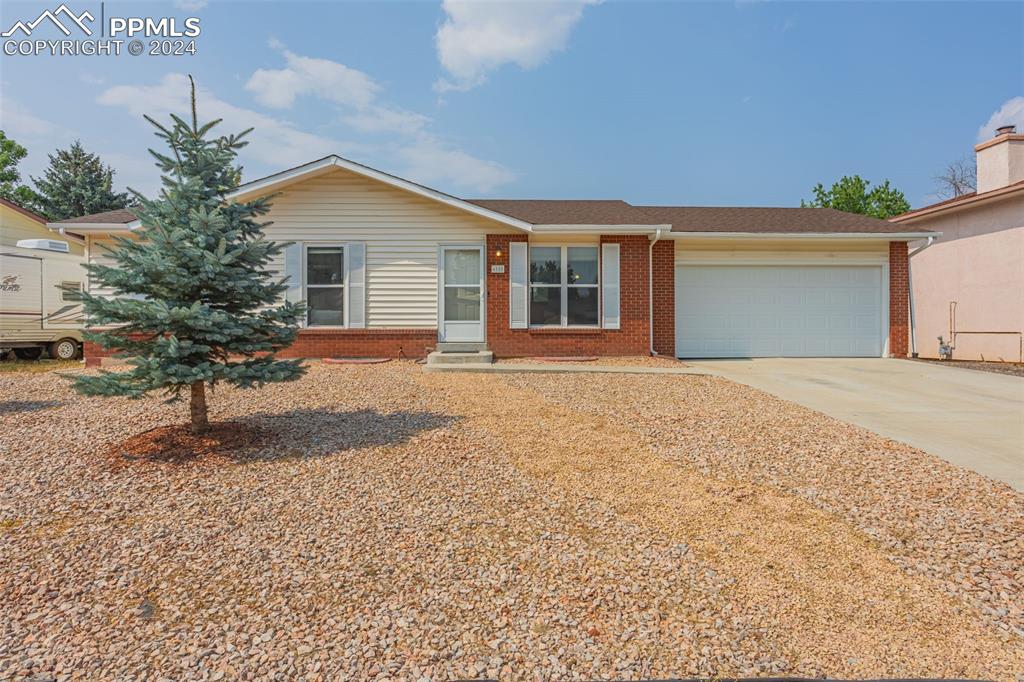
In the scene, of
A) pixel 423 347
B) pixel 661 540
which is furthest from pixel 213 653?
pixel 423 347

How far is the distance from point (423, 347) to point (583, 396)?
15.1ft

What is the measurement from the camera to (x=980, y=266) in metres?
12.1

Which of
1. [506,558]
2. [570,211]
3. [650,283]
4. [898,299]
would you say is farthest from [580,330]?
[506,558]

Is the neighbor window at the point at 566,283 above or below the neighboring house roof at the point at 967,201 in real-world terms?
below

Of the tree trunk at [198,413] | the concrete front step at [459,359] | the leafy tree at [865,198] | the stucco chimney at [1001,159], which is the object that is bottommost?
the tree trunk at [198,413]

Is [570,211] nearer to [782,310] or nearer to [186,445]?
[782,310]

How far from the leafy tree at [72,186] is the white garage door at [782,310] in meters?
30.0

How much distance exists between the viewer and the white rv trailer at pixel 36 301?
42.0 feet

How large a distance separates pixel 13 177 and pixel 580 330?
3415 centimetres

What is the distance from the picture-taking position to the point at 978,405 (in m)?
6.81

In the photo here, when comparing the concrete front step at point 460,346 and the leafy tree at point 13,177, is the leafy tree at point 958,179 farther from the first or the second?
the leafy tree at point 13,177

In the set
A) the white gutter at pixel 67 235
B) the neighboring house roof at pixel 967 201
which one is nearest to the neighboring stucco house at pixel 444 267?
the white gutter at pixel 67 235

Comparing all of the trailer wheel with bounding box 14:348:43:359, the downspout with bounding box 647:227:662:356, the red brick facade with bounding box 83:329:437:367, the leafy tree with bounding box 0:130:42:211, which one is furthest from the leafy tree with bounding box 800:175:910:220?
the leafy tree with bounding box 0:130:42:211

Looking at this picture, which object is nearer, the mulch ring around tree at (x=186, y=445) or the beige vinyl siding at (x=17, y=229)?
the mulch ring around tree at (x=186, y=445)
